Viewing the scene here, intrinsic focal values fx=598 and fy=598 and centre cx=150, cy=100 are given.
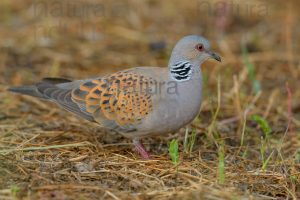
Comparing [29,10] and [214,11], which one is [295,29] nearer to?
[214,11]

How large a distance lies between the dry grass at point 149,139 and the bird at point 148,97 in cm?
25

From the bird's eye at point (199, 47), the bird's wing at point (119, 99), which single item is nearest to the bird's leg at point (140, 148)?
the bird's wing at point (119, 99)

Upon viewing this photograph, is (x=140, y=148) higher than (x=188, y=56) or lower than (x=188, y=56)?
lower

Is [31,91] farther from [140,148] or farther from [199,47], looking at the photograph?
[199,47]

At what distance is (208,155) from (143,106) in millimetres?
759

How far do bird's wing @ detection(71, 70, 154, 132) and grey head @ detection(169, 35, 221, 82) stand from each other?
0.23 meters

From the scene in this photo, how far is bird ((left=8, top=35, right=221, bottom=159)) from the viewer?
4570 mm

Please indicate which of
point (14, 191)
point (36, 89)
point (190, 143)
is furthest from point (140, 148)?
point (14, 191)

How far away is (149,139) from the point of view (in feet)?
17.6

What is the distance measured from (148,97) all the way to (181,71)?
36cm

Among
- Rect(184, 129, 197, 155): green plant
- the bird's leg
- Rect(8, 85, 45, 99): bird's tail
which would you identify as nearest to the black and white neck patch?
Rect(184, 129, 197, 155): green plant

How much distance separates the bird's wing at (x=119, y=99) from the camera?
183 inches

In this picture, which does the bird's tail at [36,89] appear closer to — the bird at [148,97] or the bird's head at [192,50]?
the bird at [148,97]

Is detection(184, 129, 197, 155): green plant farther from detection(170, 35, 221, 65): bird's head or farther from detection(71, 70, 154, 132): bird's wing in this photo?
detection(170, 35, 221, 65): bird's head
